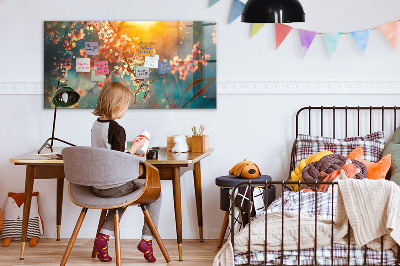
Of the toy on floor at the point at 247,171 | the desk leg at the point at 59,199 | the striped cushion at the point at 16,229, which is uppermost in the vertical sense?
the toy on floor at the point at 247,171

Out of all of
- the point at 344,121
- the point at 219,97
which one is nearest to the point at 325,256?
the point at 344,121

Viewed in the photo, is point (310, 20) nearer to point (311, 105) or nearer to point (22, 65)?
point (311, 105)

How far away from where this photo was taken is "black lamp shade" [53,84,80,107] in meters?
4.03

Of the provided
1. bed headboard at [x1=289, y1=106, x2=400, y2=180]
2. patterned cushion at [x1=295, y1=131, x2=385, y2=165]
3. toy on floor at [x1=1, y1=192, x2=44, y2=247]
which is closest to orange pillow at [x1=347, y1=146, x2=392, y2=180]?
patterned cushion at [x1=295, y1=131, x2=385, y2=165]

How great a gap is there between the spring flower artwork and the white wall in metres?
0.06

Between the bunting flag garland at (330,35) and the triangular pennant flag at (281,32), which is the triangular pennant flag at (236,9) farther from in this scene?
the triangular pennant flag at (281,32)

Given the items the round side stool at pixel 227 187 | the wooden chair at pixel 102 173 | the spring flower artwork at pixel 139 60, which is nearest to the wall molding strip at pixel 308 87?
the spring flower artwork at pixel 139 60

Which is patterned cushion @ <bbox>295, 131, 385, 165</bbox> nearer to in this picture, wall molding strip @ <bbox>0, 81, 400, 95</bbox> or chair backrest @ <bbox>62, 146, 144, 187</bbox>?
wall molding strip @ <bbox>0, 81, 400, 95</bbox>

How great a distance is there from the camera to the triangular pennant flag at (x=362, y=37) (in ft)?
14.0

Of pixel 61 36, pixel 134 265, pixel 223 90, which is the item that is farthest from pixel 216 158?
pixel 61 36

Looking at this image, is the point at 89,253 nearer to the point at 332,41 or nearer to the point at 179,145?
the point at 179,145

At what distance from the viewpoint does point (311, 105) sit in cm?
436

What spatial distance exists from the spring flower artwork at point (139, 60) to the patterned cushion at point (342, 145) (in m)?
0.69

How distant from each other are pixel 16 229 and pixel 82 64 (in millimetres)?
1251
